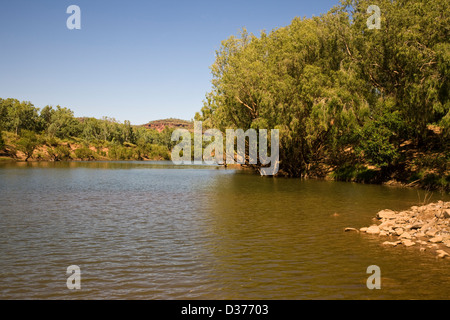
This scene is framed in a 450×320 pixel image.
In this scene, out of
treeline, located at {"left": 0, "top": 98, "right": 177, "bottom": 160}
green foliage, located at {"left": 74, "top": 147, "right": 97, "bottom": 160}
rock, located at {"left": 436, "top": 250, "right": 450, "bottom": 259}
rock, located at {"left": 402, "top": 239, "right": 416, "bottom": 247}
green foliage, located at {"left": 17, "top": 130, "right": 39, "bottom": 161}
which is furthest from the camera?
green foliage, located at {"left": 74, "top": 147, "right": 97, "bottom": 160}

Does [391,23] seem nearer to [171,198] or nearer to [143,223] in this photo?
[171,198]

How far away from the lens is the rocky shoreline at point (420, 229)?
14470 mm

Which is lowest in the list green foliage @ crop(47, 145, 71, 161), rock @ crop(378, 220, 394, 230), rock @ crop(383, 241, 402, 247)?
rock @ crop(383, 241, 402, 247)

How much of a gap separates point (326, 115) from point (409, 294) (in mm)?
33812

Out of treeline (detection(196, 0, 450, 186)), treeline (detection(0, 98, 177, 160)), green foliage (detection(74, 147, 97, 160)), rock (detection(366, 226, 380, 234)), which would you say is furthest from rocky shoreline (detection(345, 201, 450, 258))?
green foliage (detection(74, 147, 97, 160))

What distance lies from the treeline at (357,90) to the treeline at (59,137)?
102214 millimetres

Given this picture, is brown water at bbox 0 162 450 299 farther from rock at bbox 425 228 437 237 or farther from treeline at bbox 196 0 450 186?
treeline at bbox 196 0 450 186

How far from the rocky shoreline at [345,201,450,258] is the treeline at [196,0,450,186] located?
17.3 m

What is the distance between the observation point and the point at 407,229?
16609 mm

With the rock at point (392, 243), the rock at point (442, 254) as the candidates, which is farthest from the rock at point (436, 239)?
the rock at point (442, 254)

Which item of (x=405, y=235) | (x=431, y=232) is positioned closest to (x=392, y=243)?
(x=405, y=235)

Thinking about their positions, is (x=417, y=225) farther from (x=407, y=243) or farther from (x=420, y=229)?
(x=407, y=243)

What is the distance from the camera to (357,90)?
41625 millimetres

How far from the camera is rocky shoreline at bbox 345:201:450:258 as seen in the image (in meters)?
14.5
